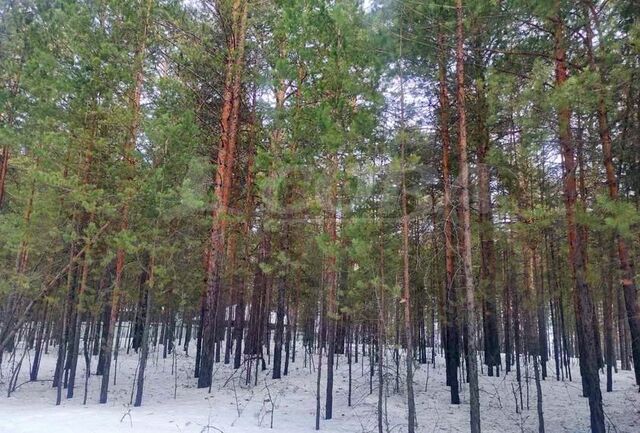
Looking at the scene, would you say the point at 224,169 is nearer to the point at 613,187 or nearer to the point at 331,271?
the point at 331,271

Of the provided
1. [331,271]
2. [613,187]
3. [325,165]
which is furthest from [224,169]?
[613,187]

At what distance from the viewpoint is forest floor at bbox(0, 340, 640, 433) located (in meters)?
8.02

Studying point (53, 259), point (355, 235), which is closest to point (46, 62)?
point (53, 259)

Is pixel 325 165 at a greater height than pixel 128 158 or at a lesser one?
lesser

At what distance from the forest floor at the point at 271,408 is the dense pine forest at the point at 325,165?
0.34 ft

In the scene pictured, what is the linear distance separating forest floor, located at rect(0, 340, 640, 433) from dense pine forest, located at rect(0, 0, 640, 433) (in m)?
0.10

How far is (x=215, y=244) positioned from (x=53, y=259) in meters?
4.91

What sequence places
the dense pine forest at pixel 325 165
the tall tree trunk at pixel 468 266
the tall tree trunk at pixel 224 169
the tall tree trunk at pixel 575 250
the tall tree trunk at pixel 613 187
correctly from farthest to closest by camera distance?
the tall tree trunk at pixel 224 169 → the dense pine forest at pixel 325 165 → the tall tree trunk at pixel 613 187 → the tall tree trunk at pixel 575 250 → the tall tree trunk at pixel 468 266

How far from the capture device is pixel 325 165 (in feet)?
31.6

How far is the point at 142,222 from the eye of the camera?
34.3ft

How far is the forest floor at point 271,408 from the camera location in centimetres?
802

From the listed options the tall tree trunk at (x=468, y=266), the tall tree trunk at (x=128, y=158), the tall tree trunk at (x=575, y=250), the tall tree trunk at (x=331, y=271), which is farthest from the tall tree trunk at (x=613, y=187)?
the tall tree trunk at (x=128, y=158)

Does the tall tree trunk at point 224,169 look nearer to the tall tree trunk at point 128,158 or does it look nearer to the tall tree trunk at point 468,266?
the tall tree trunk at point 128,158

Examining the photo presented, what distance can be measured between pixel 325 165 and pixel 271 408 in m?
5.79
